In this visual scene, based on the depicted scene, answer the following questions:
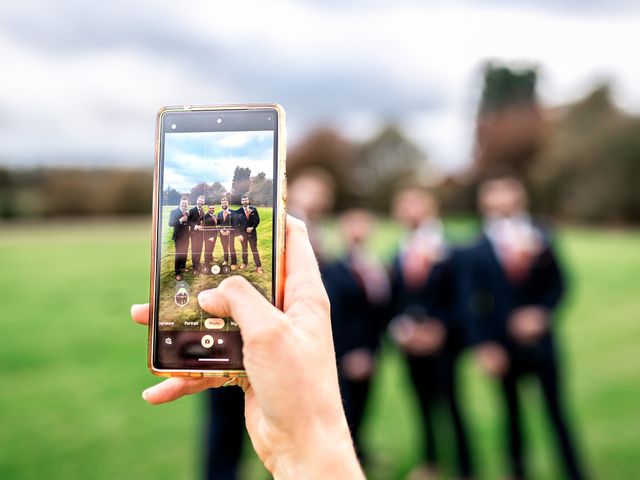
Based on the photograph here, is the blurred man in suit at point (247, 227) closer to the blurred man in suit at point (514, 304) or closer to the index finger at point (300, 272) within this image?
the index finger at point (300, 272)

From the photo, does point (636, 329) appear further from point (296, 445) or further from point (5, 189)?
point (5, 189)

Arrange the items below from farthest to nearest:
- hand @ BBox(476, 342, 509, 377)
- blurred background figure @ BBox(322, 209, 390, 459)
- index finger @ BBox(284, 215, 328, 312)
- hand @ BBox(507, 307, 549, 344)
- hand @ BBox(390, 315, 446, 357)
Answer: hand @ BBox(390, 315, 446, 357)
blurred background figure @ BBox(322, 209, 390, 459)
hand @ BBox(476, 342, 509, 377)
hand @ BBox(507, 307, 549, 344)
index finger @ BBox(284, 215, 328, 312)

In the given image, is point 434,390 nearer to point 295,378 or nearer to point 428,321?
point 428,321

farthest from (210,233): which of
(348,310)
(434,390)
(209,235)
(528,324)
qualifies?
(434,390)

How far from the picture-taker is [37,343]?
13.1 metres

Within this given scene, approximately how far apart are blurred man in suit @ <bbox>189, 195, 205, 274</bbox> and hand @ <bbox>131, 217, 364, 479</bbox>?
0.23 meters

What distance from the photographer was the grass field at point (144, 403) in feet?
20.3

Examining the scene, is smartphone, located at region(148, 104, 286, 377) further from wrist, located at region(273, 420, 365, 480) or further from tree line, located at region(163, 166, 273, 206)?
wrist, located at region(273, 420, 365, 480)

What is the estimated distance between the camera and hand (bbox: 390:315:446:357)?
5703 millimetres

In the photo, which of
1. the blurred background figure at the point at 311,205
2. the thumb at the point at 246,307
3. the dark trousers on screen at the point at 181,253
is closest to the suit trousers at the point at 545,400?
the blurred background figure at the point at 311,205

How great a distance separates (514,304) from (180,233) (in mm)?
4207

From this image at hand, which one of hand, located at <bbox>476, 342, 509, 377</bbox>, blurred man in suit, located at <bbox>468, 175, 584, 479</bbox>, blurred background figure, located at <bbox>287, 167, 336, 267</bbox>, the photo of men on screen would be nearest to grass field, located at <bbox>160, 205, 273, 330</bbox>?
the photo of men on screen

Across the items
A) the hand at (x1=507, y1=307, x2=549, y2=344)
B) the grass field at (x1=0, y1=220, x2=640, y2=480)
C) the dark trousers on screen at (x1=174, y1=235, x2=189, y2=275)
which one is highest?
the dark trousers on screen at (x1=174, y1=235, x2=189, y2=275)

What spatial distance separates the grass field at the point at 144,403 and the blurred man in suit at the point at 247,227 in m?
4.69
